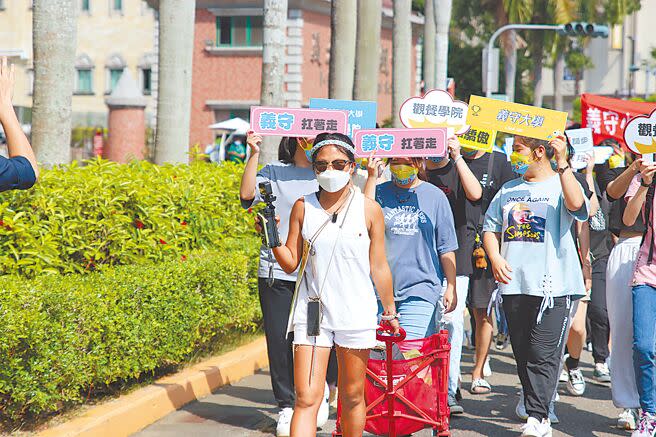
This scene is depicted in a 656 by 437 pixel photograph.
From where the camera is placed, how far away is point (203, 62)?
4256cm

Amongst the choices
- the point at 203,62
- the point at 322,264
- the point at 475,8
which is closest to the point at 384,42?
the point at 475,8

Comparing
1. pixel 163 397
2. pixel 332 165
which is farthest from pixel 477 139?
pixel 163 397

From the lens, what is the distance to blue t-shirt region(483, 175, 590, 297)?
23.4 feet

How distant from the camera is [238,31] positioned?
42.0m

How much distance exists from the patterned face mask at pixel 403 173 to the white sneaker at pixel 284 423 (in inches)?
61.1

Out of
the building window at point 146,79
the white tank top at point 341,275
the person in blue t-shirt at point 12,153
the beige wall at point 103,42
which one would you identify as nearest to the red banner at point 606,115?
the white tank top at point 341,275

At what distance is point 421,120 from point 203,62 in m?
35.6

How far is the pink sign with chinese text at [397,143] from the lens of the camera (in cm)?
669

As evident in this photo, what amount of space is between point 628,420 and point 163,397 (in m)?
3.04

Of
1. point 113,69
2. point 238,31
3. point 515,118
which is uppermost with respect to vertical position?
point 238,31

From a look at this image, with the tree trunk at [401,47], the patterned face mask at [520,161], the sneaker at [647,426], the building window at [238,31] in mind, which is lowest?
the sneaker at [647,426]

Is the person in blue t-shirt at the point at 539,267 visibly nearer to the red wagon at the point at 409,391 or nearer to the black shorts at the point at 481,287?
the red wagon at the point at 409,391

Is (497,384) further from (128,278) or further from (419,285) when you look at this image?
(128,278)

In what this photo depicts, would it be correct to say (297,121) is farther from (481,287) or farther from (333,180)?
(481,287)
